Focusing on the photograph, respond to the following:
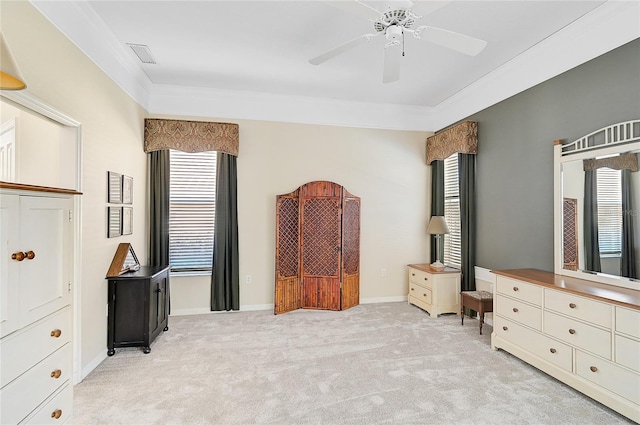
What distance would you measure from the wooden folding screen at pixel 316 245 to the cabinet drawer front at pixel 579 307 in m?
→ 2.51

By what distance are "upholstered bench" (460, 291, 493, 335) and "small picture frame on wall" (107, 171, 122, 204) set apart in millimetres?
4151

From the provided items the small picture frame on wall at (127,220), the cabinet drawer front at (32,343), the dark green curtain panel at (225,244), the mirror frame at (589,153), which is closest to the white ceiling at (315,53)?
the mirror frame at (589,153)

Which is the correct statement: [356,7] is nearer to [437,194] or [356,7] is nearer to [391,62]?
[391,62]

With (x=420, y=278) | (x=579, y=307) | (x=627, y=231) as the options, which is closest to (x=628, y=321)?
(x=579, y=307)

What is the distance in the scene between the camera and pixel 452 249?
4.72 m

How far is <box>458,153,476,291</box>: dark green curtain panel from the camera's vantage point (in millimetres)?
4211

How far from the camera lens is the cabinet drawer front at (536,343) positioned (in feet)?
8.14

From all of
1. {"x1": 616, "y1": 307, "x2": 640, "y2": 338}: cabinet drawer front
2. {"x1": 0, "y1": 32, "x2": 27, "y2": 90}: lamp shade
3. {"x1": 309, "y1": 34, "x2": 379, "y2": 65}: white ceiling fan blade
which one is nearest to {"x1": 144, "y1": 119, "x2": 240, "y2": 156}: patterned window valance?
{"x1": 309, "y1": 34, "x2": 379, "y2": 65}: white ceiling fan blade

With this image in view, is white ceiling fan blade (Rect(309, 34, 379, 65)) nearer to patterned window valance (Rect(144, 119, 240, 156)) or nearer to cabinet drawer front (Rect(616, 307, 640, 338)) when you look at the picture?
patterned window valance (Rect(144, 119, 240, 156))

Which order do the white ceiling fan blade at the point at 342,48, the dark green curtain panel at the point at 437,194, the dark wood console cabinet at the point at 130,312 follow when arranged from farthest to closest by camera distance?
the dark green curtain panel at the point at 437,194 < the dark wood console cabinet at the point at 130,312 < the white ceiling fan blade at the point at 342,48

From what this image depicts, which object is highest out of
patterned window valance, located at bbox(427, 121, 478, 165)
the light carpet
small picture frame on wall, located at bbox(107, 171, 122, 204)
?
patterned window valance, located at bbox(427, 121, 478, 165)

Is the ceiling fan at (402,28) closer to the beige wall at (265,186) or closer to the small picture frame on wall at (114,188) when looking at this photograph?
the beige wall at (265,186)

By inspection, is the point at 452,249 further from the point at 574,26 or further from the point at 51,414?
the point at 51,414

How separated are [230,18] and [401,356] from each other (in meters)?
3.50
